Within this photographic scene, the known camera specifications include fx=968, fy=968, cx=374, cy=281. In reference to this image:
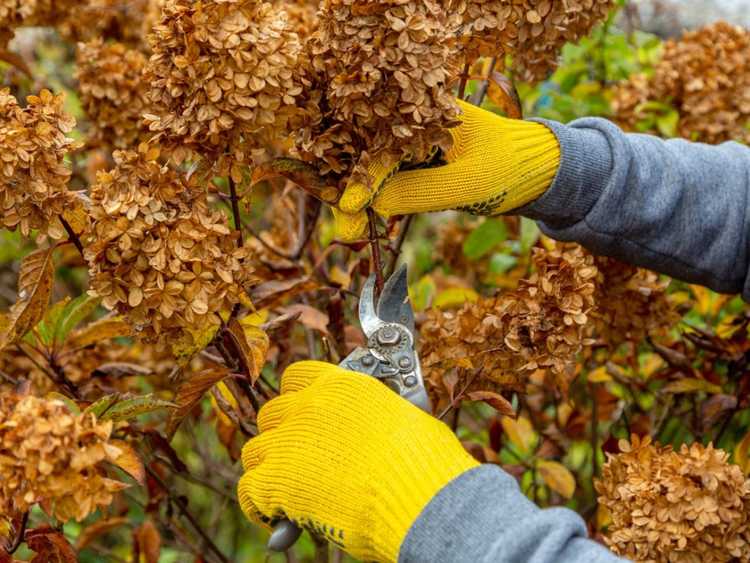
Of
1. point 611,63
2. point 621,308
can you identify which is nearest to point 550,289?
point 621,308

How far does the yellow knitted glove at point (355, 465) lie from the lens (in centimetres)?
134

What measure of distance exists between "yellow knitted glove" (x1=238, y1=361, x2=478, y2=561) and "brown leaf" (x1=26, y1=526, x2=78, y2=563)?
0.29 metres

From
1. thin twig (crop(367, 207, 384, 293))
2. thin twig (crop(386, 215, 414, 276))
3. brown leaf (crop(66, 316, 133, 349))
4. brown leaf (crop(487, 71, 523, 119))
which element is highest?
brown leaf (crop(487, 71, 523, 119))

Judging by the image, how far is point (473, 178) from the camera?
62.7 inches

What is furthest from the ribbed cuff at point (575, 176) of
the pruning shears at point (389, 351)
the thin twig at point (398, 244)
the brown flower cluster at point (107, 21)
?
the brown flower cluster at point (107, 21)

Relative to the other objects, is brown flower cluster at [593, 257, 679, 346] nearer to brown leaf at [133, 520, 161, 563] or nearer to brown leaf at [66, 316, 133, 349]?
brown leaf at [66, 316, 133, 349]

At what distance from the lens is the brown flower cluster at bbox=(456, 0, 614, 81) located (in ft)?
5.09

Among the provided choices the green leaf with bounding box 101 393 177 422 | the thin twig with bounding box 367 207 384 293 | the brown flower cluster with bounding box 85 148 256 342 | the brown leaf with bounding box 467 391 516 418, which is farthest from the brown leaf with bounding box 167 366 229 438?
the brown leaf with bounding box 467 391 516 418

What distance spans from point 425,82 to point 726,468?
0.73 metres

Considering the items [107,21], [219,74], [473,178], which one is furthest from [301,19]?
[107,21]

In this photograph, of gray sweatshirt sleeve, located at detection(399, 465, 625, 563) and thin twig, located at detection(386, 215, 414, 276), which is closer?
gray sweatshirt sleeve, located at detection(399, 465, 625, 563)

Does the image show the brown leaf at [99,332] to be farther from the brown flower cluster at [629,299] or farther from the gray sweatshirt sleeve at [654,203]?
the brown flower cluster at [629,299]

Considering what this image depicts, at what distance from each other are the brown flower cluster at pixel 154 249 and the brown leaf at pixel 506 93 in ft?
2.38

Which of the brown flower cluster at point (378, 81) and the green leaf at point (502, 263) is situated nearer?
the brown flower cluster at point (378, 81)
